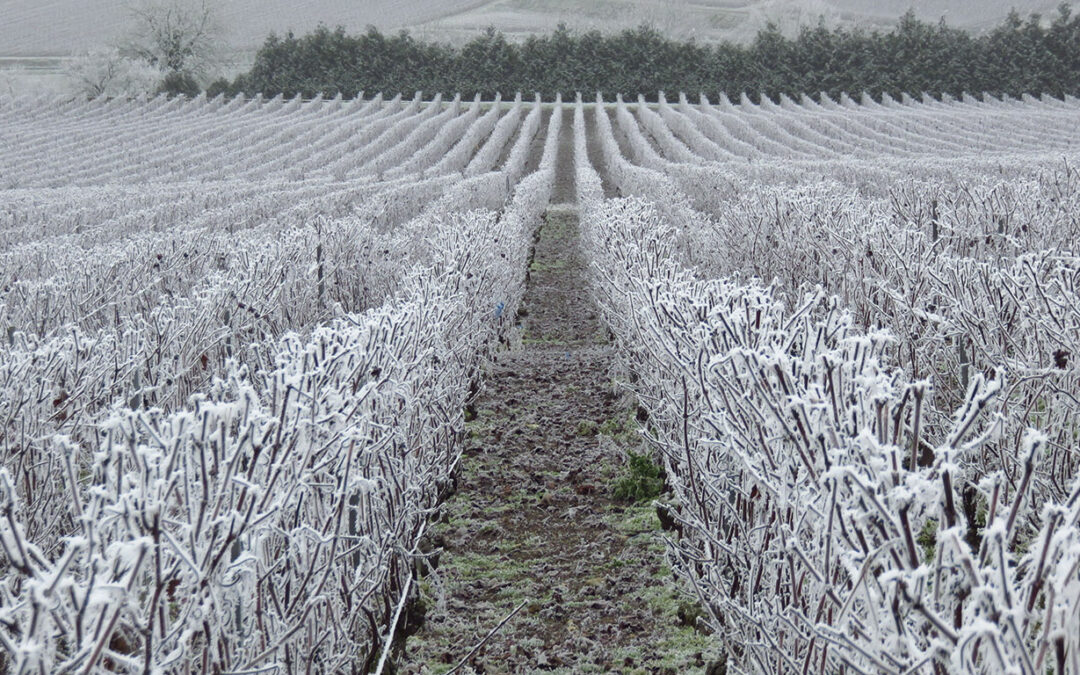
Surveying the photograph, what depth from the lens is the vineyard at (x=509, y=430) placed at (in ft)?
6.94

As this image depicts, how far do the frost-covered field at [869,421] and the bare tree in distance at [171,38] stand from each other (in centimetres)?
5318

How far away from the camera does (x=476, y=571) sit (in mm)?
5676

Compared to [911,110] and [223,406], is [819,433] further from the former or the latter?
[911,110]

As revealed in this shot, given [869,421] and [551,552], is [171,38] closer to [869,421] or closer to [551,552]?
[551,552]

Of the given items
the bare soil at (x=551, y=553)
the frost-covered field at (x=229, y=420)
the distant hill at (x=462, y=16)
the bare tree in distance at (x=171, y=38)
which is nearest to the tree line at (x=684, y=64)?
the bare tree in distance at (x=171, y=38)

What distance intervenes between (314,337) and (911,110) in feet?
146

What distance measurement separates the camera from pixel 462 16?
317 ft

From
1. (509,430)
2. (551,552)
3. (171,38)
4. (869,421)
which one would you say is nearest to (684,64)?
(171,38)

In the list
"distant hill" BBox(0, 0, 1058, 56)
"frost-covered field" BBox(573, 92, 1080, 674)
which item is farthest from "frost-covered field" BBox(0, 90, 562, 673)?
"distant hill" BBox(0, 0, 1058, 56)

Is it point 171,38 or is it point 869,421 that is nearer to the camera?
point 869,421

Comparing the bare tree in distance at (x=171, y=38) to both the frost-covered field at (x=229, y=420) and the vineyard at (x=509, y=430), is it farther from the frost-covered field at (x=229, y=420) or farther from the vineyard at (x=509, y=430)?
the vineyard at (x=509, y=430)

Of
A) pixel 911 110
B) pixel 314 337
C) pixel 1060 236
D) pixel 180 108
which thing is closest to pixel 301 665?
pixel 314 337

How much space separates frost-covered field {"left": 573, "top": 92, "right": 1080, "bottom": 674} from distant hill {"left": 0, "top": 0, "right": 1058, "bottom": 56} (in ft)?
233

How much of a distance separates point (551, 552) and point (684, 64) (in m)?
49.6
